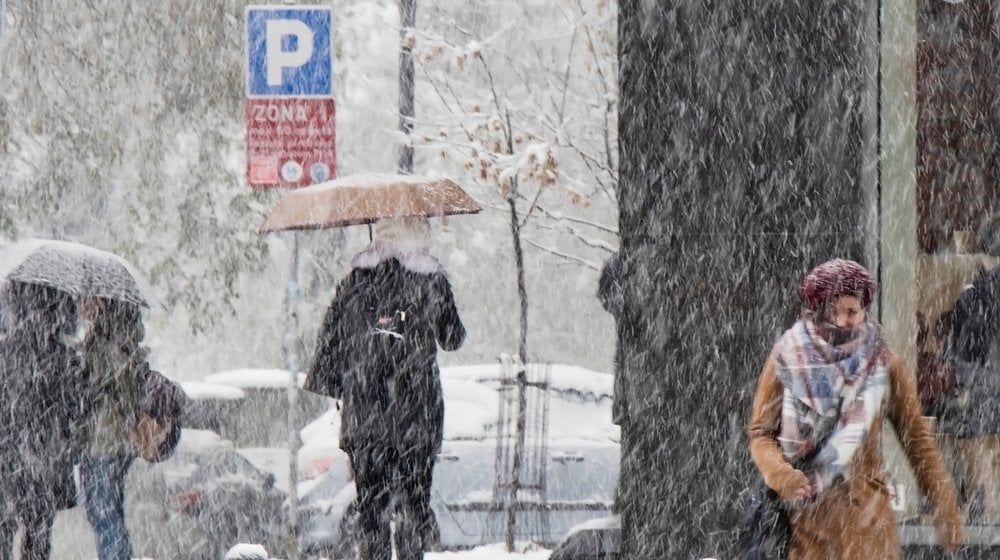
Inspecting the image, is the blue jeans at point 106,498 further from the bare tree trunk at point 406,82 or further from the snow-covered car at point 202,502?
the bare tree trunk at point 406,82

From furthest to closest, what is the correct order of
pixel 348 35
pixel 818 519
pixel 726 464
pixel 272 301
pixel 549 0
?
1. pixel 272 301
2. pixel 348 35
3. pixel 549 0
4. pixel 726 464
5. pixel 818 519

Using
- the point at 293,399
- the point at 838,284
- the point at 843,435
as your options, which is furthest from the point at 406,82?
the point at 843,435

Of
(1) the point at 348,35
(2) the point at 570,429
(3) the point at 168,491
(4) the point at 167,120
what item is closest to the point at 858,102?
(2) the point at 570,429

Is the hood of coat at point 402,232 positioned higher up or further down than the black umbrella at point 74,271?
higher up

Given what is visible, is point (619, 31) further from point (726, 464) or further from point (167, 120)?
point (167, 120)

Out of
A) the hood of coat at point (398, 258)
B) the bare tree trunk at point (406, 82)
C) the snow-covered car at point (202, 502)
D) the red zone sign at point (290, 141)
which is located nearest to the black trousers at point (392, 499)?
the hood of coat at point (398, 258)

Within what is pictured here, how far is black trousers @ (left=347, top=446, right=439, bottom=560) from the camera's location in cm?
821

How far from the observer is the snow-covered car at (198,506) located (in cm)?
1185

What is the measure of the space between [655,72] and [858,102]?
0.98m

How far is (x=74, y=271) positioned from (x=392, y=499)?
2.11 m

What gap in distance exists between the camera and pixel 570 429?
1251 centimetres

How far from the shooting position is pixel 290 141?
9555 millimetres

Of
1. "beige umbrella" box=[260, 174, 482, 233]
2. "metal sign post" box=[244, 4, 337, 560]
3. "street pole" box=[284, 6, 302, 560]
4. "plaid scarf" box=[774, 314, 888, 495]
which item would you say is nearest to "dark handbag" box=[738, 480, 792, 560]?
"plaid scarf" box=[774, 314, 888, 495]

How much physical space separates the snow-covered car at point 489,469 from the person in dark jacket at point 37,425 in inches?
135
